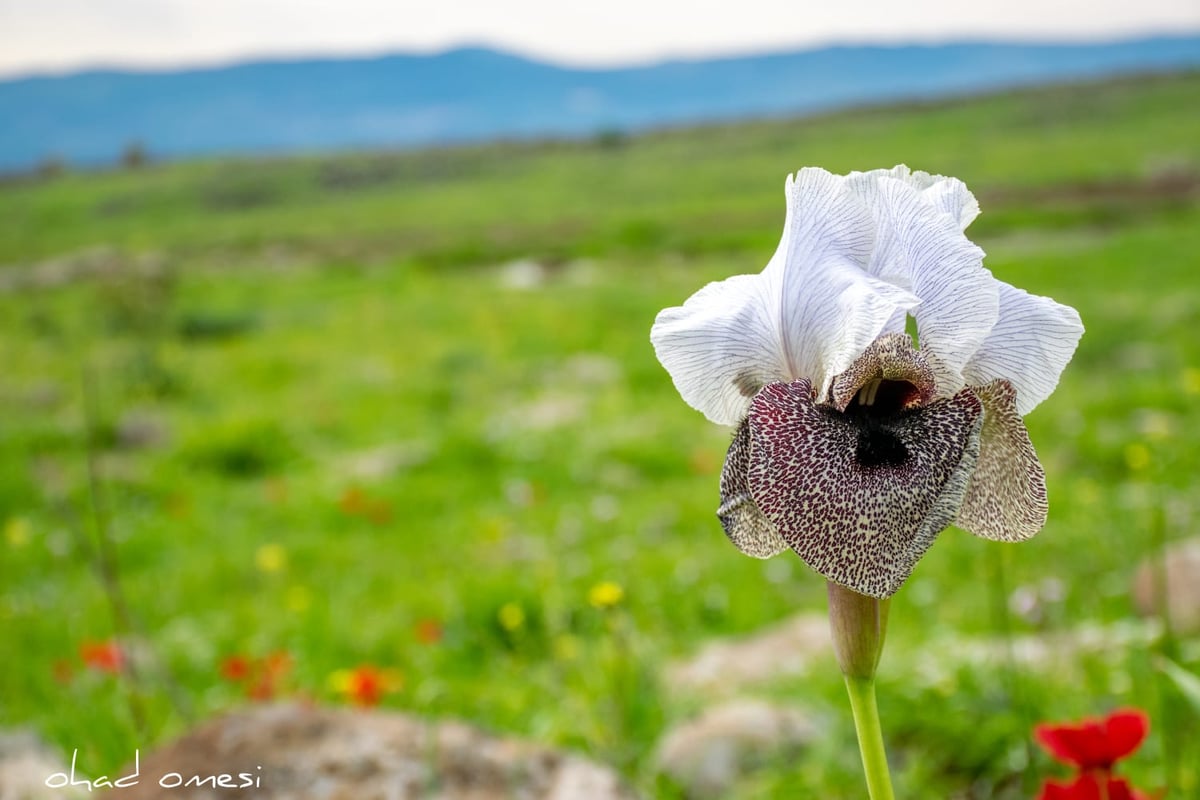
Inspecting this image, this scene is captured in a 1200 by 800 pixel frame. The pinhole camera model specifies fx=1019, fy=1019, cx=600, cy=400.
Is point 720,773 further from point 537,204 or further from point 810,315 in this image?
point 537,204

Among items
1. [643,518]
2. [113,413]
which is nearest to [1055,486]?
[643,518]

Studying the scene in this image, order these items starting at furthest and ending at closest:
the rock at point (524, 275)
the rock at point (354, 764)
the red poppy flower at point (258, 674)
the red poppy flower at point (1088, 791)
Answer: the rock at point (524, 275) → the red poppy flower at point (258, 674) → the rock at point (354, 764) → the red poppy flower at point (1088, 791)

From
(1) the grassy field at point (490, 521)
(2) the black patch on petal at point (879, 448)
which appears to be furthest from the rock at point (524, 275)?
(2) the black patch on petal at point (879, 448)

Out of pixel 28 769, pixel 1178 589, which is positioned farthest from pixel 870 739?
pixel 1178 589

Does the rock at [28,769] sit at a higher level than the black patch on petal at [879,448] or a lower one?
lower

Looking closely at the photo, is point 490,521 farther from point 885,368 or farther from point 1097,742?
point 885,368

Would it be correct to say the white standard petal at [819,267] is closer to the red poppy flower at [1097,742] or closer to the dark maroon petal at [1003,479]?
the dark maroon petal at [1003,479]
